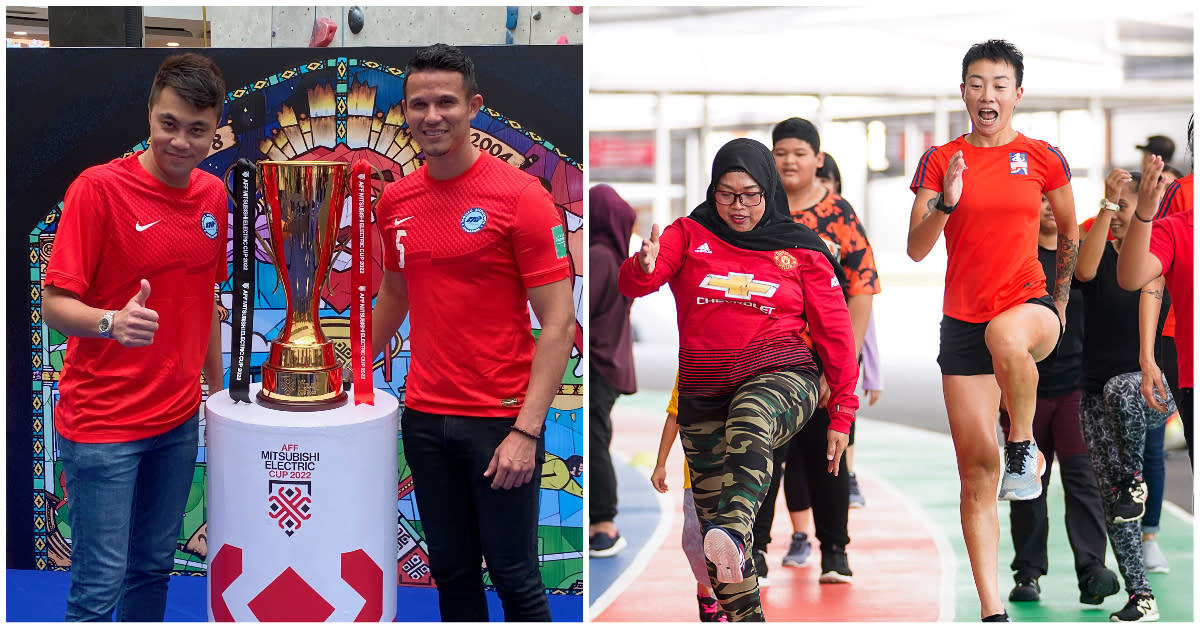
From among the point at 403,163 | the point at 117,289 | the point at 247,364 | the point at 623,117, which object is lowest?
the point at 247,364

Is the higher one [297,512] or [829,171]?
[829,171]

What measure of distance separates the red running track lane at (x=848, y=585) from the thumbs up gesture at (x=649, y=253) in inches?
56.2

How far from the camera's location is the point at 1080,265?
13.0ft

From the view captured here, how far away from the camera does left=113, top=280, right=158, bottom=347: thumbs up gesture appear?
2.63 meters

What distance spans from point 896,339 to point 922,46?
12.1ft

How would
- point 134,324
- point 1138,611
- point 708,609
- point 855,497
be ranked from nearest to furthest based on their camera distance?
point 134,324 < point 708,609 < point 1138,611 < point 855,497

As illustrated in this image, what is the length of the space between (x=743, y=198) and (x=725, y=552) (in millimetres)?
952

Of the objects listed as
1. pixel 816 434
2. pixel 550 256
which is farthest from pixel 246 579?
pixel 816 434

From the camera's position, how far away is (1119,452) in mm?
4102

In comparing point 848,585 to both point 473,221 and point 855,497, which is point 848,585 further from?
point 473,221

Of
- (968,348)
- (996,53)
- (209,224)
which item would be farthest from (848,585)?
(209,224)

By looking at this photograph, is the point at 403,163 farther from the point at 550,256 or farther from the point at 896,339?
the point at 896,339

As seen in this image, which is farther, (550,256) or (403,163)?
(403,163)

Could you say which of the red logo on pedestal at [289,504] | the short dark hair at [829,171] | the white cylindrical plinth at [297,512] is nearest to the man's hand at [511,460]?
the white cylindrical plinth at [297,512]
